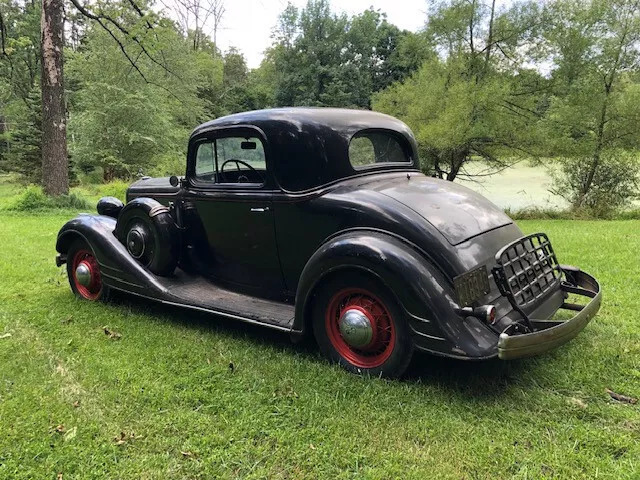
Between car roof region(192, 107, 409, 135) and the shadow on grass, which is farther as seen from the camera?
car roof region(192, 107, 409, 135)

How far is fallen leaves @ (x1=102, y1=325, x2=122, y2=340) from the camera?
13.2 feet

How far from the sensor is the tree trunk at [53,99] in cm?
1064

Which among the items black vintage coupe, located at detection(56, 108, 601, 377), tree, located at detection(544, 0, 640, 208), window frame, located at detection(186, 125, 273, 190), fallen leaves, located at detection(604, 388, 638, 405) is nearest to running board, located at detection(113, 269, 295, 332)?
black vintage coupe, located at detection(56, 108, 601, 377)

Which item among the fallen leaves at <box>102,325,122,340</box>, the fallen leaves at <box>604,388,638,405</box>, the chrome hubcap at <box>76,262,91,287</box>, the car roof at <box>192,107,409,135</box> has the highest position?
the car roof at <box>192,107,409,135</box>

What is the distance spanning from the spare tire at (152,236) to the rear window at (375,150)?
181cm

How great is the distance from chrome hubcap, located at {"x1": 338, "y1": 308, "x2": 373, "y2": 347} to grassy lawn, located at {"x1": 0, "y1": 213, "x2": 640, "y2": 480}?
0.77 ft

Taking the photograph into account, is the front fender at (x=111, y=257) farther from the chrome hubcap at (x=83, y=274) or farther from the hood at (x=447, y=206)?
the hood at (x=447, y=206)

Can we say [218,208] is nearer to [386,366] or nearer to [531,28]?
A: [386,366]

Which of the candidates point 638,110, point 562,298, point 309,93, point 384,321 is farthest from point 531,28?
point 309,93

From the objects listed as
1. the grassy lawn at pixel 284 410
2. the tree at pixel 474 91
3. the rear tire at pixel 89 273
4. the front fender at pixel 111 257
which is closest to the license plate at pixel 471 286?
the grassy lawn at pixel 284 410

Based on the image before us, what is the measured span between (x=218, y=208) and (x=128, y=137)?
1857 centimetres

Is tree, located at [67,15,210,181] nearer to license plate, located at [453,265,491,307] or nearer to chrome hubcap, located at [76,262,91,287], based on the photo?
chrome hubcap, located at [76,262,91,287]

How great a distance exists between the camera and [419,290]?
294cm

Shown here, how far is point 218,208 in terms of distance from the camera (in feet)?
13.8
